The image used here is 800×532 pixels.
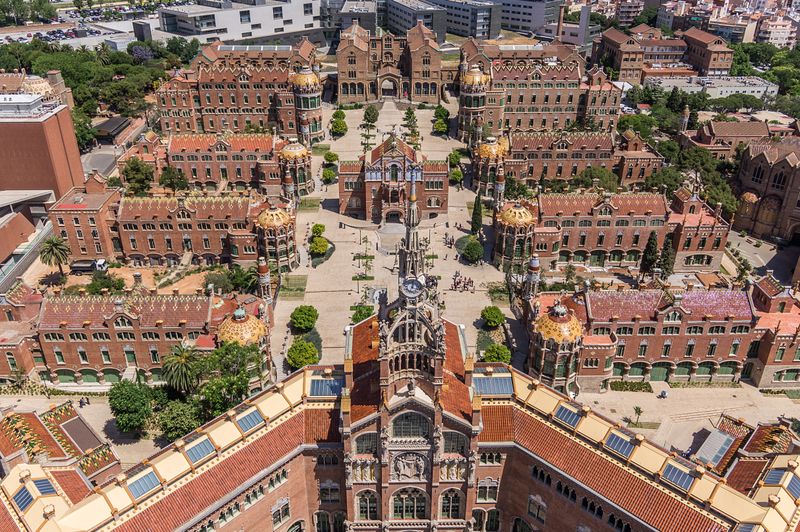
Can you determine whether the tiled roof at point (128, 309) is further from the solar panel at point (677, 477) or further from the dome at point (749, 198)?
the dome at point (749, 198)

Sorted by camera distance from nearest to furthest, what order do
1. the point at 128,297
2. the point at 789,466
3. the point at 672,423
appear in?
the point at 789,466 < the point at 672,423 < the point at 128,297

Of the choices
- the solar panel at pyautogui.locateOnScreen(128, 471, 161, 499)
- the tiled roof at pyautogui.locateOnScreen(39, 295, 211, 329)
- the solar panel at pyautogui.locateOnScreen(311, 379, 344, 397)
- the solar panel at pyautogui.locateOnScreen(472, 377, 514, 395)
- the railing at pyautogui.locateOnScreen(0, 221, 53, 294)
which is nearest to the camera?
the solar panel at pyautogui.locateOnScreen(128, 471, 161, 499)

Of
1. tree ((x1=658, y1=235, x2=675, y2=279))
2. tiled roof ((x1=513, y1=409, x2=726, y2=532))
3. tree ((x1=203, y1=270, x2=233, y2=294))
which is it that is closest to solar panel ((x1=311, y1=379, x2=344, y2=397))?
tiled roof ((x1=513, y1=409, x2=726, y2=532))

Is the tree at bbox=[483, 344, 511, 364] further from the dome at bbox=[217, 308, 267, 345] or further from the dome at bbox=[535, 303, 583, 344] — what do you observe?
the dome at bbox=[217, 308, 267, 345]

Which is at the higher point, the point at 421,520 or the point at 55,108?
the point at 55,108

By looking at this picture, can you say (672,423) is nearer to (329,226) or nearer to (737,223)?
(737,223)

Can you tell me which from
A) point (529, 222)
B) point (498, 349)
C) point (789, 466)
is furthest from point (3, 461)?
point (529, 222)

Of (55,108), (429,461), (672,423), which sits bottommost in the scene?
(672,423)
